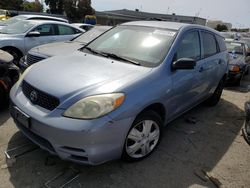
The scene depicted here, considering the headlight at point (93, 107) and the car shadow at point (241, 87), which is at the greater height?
the headlight at point (93, 107)

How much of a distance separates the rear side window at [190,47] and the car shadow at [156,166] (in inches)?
49.9

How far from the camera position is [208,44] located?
5016 mm

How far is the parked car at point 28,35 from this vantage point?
24.6 ft

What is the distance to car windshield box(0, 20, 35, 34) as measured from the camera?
7908 millimetres

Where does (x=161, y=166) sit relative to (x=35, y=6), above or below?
above

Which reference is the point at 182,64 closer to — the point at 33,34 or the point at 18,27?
the point at 33,34

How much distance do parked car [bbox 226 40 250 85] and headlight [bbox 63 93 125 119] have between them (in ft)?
22.1

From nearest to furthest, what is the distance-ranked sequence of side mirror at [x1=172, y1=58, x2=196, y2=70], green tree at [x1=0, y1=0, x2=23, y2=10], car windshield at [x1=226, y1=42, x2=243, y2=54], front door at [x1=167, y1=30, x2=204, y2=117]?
side mirror at [x1=172, y1=58, x2=196, y2=70] → front door at [x1=167, y1=30, x2=204, y2=117] → car windshield at [x1=226, y1=42, x2=243, y2=54] → green tree at [x1=0, y1=0, x2=23, y2=10]

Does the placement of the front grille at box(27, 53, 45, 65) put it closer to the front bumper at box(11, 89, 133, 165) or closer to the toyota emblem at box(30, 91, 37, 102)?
the toyota emblem at box(30, 91, 37, 102)

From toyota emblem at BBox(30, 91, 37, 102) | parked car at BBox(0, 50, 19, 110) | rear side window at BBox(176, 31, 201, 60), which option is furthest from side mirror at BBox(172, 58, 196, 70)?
parked car at BBox(0, 50, 19, 110)

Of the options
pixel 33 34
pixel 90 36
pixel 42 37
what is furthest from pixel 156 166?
pixel 42 37

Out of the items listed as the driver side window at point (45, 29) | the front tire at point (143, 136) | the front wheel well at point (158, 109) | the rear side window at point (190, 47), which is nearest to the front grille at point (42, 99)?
the front tire at point (143, 136)

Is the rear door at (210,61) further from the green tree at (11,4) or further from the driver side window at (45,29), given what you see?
the green tree at (11,4)

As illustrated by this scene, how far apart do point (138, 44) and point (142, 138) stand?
4.61 ft
